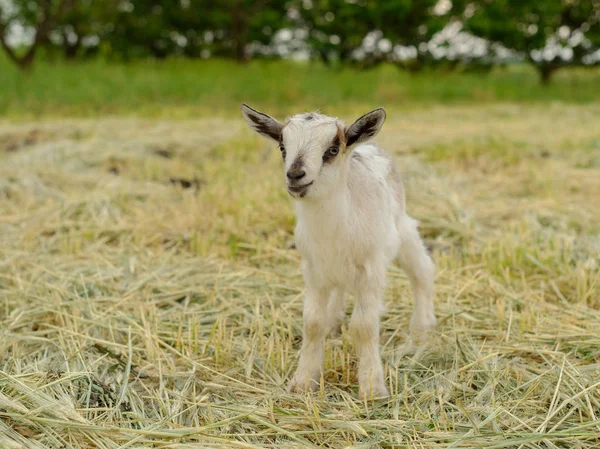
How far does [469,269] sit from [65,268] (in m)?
2.85

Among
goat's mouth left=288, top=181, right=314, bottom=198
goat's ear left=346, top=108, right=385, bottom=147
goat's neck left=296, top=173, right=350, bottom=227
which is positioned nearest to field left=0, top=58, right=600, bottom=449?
goat's neck left=296, top=173, right=350, bottom=227

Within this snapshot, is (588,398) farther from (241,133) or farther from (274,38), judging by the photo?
(274,38)

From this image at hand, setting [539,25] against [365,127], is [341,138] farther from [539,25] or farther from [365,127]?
[539,25]

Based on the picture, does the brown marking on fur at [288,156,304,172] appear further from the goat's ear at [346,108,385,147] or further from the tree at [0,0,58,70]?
the tree at [0,0,58,70]

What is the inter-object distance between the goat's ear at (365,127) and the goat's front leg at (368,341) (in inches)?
29.8

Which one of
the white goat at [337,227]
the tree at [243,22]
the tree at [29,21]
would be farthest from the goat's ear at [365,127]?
the tree at [243,22]

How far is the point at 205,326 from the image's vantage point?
3936mm

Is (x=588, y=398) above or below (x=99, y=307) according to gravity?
above

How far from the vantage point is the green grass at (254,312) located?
2.83m

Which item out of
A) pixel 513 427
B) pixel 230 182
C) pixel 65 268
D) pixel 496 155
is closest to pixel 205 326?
pixel 65 268

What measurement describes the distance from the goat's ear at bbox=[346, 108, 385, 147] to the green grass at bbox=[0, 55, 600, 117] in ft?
27.2

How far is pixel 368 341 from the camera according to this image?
10.7 feet

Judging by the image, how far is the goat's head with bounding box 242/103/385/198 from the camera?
297 cm

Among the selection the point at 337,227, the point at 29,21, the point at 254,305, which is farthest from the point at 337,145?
the point at 29,21
